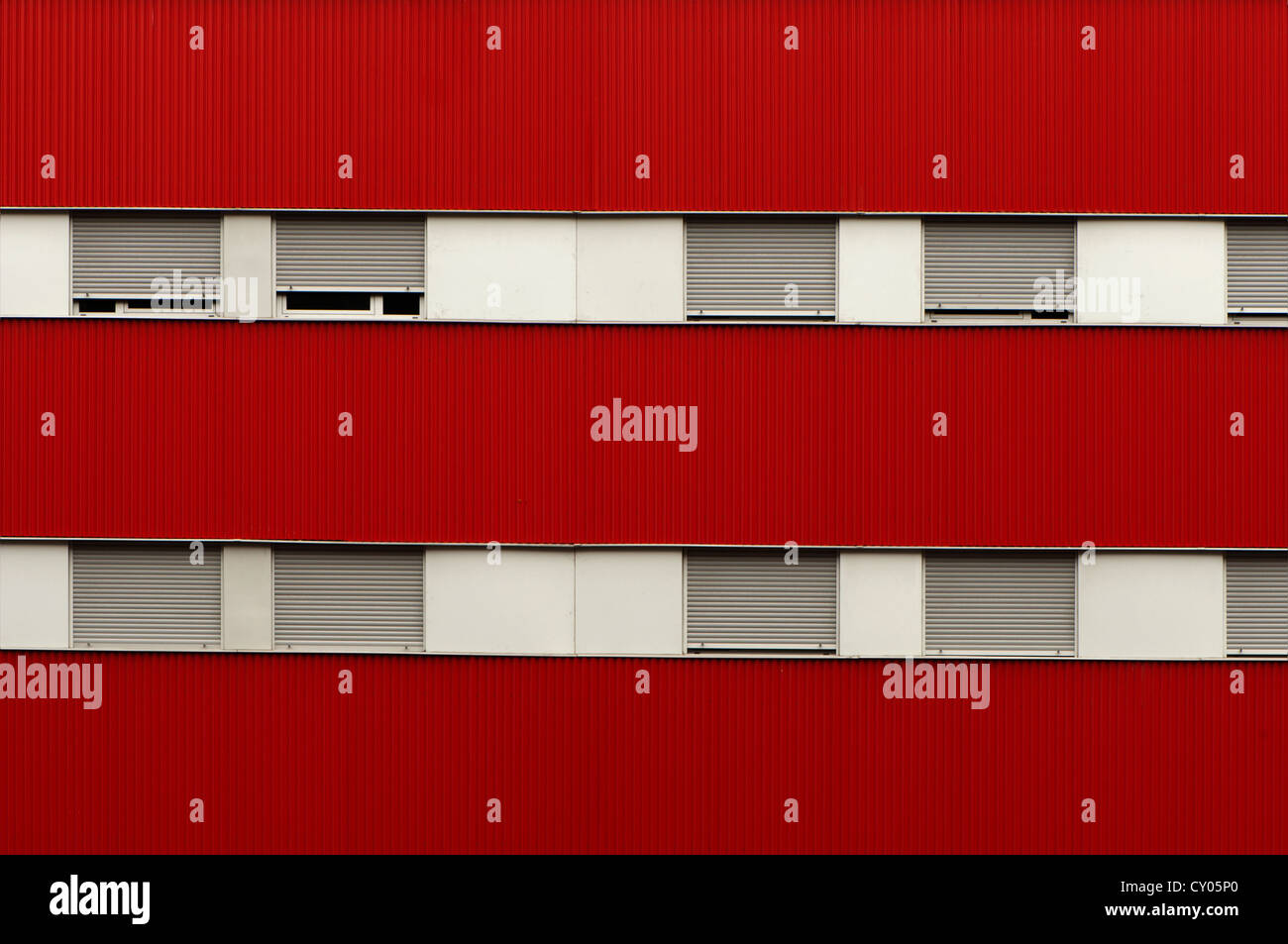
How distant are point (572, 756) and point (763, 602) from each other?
221 centimetres

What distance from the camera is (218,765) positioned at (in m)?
7.94

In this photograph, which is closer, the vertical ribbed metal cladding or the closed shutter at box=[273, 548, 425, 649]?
the vertical ribbed metal cladding

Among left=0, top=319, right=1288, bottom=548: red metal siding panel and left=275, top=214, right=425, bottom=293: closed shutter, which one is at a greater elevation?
left=275, top=214, right=425, bottom=293: closed shutter

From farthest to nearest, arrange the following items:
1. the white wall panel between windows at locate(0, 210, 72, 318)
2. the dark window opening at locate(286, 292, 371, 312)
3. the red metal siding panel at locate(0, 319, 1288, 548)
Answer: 1. the dark window opening at locate(286, 292, 371, 312)
2. the white wall panel between windows at locate(0, 210, 72, 318)
3. the red metal siding panel at locate(0, 319, 1288, 548)

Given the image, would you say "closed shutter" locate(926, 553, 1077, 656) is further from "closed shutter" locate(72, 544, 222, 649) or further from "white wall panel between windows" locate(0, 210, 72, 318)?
"white wall panel between windows" locate(0, 210, 72, 318)

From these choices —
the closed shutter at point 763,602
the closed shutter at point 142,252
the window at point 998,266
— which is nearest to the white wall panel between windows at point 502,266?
the closed shutter at point 142,252

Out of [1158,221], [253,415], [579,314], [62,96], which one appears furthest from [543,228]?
[1158,221]

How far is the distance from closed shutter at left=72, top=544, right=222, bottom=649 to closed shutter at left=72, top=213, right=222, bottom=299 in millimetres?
2372

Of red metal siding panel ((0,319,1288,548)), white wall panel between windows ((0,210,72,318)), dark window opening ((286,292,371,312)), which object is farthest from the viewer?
dark window opening ((286,292,371,312))

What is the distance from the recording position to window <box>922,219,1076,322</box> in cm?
800

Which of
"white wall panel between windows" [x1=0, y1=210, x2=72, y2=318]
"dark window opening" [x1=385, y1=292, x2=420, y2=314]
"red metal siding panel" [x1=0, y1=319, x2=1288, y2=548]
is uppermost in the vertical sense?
"white wall panel between windows" [x1=0, y1=210, x2=72, y2=318]

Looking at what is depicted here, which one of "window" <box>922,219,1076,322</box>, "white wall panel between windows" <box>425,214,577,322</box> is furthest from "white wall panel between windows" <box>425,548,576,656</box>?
"window" <box>922,219,1076,322</box>

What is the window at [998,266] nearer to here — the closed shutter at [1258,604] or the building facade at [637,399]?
the building facade at [637,399]

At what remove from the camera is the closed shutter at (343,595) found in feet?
26.2
